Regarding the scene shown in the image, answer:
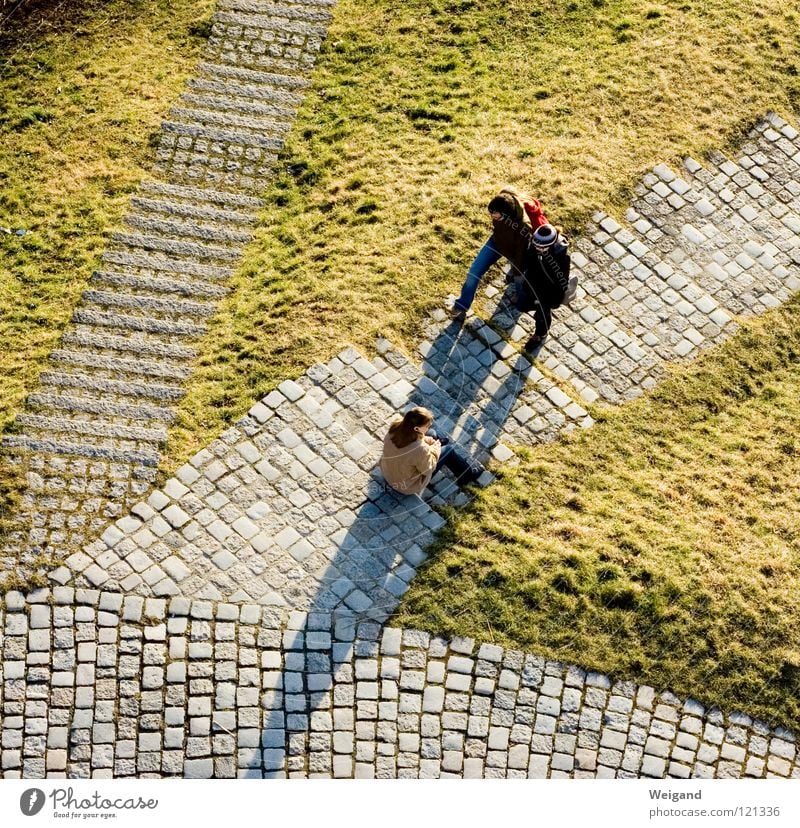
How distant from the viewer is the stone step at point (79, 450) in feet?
31.0

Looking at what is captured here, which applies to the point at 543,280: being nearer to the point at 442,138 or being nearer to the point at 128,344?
the point at 442,138

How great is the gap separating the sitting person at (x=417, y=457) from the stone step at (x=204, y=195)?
4244mm

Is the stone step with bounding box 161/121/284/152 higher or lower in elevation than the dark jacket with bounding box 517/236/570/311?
lower

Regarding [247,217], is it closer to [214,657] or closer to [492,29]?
[492,29]

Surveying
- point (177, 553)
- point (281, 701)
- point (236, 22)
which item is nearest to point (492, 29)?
point (236, 22)

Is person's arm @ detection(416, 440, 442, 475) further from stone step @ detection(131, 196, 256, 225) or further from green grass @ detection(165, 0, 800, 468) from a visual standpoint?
stone step @ detection(131, 196, 256, 225)

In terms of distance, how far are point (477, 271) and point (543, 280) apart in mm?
874

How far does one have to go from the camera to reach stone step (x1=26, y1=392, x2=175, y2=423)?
32.1ft

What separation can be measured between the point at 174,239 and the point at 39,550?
167 inches

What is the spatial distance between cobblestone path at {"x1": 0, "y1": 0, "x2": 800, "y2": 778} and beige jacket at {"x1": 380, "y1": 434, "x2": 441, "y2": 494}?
37 cm

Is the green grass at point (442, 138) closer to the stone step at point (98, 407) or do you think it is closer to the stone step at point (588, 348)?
the stone step at point (98, 407)

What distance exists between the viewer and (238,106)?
12.6m

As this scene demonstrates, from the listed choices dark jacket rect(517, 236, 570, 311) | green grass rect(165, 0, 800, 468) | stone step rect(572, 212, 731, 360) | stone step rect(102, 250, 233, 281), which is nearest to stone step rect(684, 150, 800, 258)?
green grass rect(165, 0, 800, 468)

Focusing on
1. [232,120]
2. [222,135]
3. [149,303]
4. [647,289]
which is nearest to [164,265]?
[149,303]
